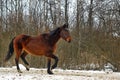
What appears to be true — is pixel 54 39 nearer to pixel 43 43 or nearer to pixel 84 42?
pixel 43 43

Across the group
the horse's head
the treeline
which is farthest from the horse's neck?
the treeline

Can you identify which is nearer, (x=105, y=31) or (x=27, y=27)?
(x=105, y=31)

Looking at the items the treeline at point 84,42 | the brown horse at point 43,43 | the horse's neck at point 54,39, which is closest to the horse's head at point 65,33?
the brown horse at point 43,43

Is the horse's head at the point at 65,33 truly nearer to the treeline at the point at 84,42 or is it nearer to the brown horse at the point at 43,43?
the brown horse at the point at 43,43

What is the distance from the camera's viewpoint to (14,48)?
13594 mm

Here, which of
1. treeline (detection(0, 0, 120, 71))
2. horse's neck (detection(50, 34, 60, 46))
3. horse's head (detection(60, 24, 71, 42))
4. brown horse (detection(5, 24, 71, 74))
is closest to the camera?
horse's head (detection(60, 24, 71, 42))

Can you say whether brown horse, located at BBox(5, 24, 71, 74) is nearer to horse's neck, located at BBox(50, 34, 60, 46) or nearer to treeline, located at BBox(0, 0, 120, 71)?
horse's neck, located at BBox(50, 34, 60, 46)

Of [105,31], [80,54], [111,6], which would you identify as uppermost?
[111,6]

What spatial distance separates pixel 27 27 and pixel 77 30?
3.75 metres

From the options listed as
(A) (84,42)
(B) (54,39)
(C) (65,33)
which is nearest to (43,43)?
(B) (54,39)

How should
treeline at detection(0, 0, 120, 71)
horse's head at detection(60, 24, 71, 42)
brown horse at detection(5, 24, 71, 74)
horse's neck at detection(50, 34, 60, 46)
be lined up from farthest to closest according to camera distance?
treeline at detection(0, 0, 120, 71) < horse's neck at detection(50, 34, 60, 46) < brown horse at detection(5, 24, 71, 74) < horse's head at detection(60, 24, 71, 42)

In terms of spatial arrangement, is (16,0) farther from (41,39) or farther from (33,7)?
(41,39)

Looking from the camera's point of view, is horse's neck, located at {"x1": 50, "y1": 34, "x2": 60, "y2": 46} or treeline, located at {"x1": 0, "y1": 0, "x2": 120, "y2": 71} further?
treeline, located at {"x1": 0, "y1": 0, "x2": 120, "y2": 71}

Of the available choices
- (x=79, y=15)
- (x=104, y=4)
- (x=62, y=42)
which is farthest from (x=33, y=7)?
(x=62, y=42)
